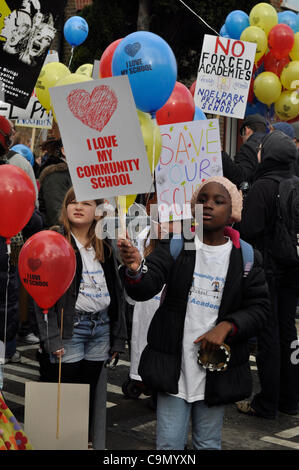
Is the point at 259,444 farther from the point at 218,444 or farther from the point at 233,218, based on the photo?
the point at 233,218

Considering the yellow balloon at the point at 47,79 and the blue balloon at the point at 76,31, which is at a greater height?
the blue balloon at the point at 76,31

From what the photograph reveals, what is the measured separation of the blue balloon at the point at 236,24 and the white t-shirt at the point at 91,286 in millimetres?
7282

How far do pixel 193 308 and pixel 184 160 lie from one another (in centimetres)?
157

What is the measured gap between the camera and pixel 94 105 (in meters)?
3.05

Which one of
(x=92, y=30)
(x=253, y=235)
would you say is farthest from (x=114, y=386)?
(x=92, y=30)

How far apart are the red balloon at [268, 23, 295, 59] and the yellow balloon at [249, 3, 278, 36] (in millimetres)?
127

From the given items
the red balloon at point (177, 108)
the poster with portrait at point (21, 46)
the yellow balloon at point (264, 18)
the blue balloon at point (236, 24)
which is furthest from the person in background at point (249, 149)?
the blue balloon at point (236, 24)

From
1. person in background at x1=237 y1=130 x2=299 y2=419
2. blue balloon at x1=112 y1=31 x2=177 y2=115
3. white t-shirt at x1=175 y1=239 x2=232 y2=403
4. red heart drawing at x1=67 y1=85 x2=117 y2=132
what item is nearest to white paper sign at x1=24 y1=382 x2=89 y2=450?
white t-shirt at x1=175 y1=239 x2=232 y2=403

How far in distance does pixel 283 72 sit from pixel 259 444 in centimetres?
671

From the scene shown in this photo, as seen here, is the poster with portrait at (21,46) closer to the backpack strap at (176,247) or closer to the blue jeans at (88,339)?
the blue jeans at (88,339)

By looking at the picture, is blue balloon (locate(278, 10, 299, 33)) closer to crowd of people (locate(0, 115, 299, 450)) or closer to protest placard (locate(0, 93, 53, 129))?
protest placard (locate(0, 93, 53, 129))

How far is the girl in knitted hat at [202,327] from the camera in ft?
10.2

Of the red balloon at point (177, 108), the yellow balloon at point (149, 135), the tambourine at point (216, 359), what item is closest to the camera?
the tambourine at point (216, 359)

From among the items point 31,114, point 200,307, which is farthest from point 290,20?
point 200,307
